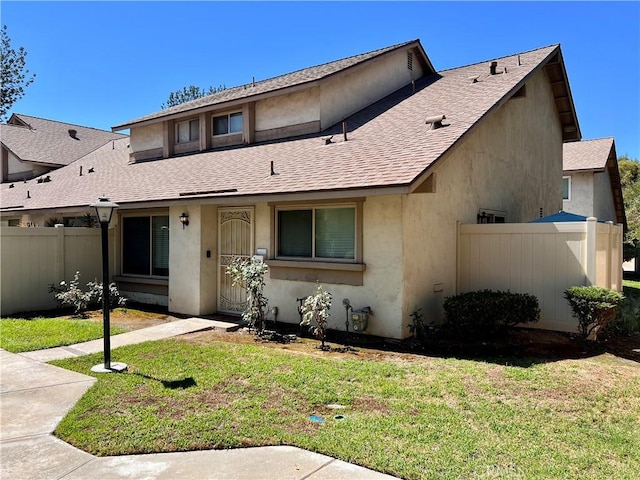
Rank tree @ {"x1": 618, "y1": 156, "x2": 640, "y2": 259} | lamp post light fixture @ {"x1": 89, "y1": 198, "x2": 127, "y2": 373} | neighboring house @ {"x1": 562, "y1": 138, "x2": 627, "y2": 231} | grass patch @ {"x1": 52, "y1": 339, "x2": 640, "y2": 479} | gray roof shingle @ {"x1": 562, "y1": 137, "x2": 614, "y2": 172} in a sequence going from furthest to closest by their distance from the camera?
tree @ {"x1": 618, "y1": 156, "x2": 640, "y2": 259} → neighboring house @ {"x1": 562, "y1": 138, "x2": 627, "y2": 231} → gray roof shingle @ {"x1": 562, "y1": 137, "x2": 614, "y2": 172} → lamp post light fixture @ {"x1": 89, "y1": 198, "x2": 127, "y2": 373} → grass patch @ {"x1": 52, "y1": 339, "x2": 640, "y2": 479}

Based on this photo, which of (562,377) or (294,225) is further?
(294,225)

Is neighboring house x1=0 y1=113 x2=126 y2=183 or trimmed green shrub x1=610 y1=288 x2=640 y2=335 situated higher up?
neighboring house x1=0 y1=113 x2=126 y2=183

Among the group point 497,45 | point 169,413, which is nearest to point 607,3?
point 497,45

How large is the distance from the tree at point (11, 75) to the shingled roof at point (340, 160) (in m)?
24.9

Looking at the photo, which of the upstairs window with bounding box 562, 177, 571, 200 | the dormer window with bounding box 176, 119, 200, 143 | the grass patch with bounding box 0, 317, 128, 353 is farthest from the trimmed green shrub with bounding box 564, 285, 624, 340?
the upstairs window with bounding box 562, 177, 571, 200

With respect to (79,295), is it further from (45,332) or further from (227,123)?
(227,123)

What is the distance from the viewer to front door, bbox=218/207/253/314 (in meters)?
10.6

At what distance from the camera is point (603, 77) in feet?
62.2

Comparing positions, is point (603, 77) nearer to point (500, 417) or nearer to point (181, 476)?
Answer: point (500, 417)

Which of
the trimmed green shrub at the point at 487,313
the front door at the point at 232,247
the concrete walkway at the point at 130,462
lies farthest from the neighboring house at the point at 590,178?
the concrete walkway at the point at 130,462

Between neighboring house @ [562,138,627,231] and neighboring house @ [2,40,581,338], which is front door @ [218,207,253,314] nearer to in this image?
neighboring house @ [2,40,581,338]

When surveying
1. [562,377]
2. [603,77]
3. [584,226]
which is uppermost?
[603,77]

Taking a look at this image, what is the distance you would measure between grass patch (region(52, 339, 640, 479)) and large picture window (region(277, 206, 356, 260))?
2.51 meters

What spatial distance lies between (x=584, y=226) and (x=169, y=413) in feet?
26.3
